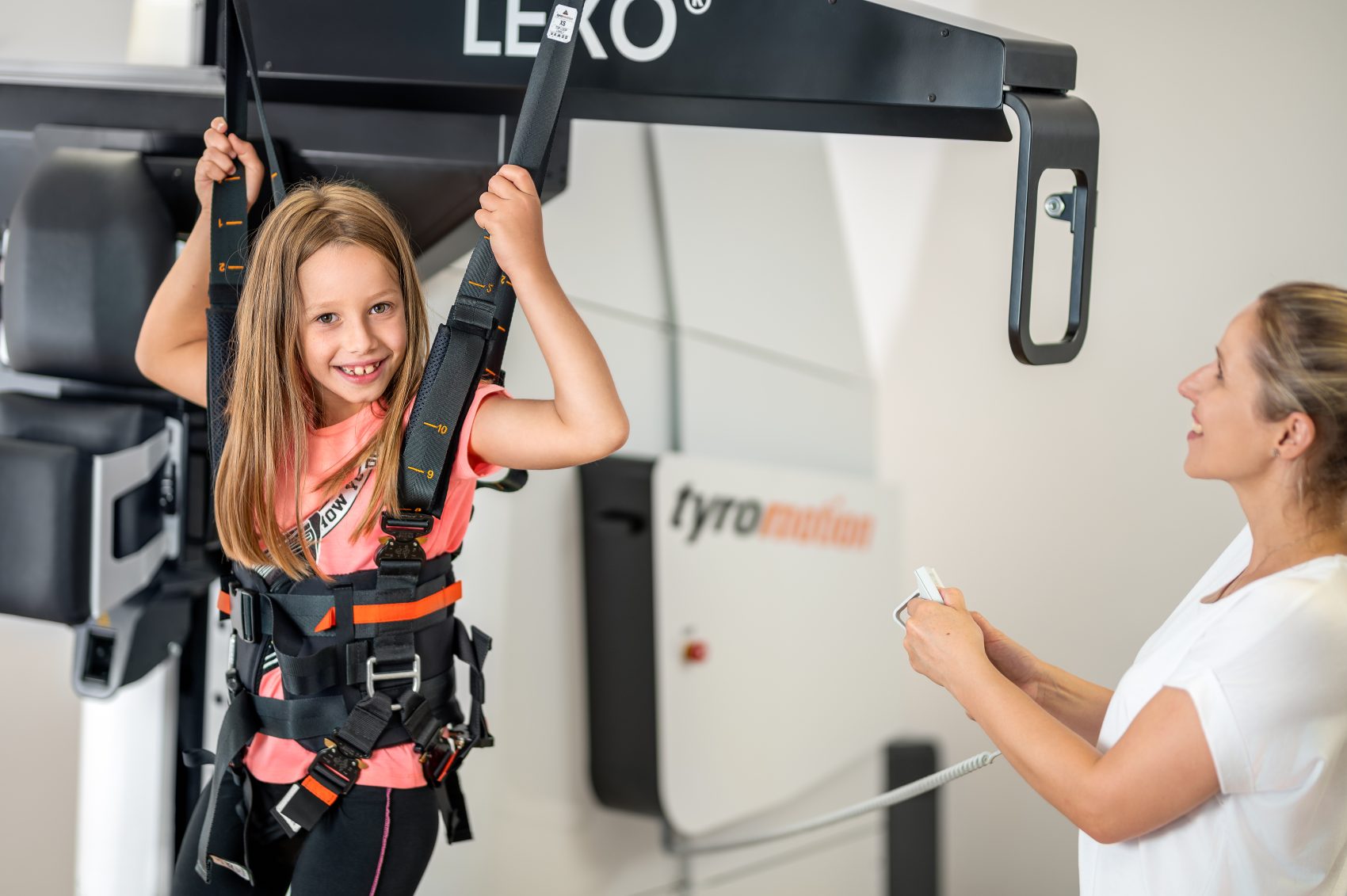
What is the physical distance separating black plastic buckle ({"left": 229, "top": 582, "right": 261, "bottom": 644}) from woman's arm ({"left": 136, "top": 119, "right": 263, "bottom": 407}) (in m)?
0.30

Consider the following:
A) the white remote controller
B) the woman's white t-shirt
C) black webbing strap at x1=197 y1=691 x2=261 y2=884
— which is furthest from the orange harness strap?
the woman's white t-shirt

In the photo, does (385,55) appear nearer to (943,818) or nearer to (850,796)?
(850,796)

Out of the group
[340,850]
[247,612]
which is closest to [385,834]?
[340,850]

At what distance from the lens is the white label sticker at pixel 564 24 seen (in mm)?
1179

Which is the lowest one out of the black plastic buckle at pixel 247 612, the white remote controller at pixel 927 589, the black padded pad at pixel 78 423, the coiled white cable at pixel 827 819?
the coiled white cable at pixel 827 819

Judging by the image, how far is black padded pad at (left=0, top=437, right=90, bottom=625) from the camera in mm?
1577

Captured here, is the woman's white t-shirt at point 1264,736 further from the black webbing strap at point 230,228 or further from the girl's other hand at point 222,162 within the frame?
the girl's other hand at point 222,162

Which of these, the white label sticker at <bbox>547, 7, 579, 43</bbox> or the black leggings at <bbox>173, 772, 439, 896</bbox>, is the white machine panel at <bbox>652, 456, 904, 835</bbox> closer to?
the black leggings at <bbox>173, 772, 439, 896</bbox>

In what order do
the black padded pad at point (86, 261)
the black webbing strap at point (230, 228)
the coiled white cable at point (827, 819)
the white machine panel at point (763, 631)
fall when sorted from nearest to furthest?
1. the black webbing strap at point (230, 228)
2. the coiled white cable at point (827, 819)
3. the black padded pad at point (86, 261)
4. the white machine panel at point (763, 631)

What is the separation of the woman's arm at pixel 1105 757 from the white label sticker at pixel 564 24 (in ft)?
2.40

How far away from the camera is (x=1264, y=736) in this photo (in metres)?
0.94

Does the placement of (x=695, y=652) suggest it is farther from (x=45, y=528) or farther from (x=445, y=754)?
(x=45, y=528)

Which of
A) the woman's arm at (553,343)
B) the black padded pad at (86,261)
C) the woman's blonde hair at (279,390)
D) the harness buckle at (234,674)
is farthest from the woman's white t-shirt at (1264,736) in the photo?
the black padded pad at (86,261)

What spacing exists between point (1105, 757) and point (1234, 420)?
323 millimetres
